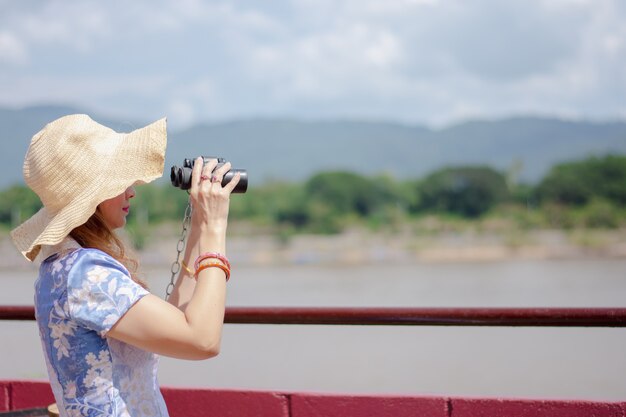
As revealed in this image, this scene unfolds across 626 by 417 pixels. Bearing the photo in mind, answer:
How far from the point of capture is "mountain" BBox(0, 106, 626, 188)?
167375 mm

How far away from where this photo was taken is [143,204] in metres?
54.2

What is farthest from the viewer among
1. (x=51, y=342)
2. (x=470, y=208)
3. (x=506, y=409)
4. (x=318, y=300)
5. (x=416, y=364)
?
(x=470, y=208)

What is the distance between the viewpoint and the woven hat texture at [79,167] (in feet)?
3.92

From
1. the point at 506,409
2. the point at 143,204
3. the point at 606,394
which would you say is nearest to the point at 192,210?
the point at 506,409

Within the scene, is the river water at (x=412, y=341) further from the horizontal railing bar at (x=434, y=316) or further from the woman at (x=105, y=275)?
the woman at (x=105, y=275)

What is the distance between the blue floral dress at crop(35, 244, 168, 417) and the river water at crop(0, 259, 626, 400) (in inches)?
745

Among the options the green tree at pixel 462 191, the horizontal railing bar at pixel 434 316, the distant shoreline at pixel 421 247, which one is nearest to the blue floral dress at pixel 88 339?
the horizontal railing bar at pixel 434 316

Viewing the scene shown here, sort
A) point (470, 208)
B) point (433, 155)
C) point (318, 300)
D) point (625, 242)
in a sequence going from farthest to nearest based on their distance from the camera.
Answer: point (433, 155)
point (470, 208)
point (625, 242)
point (318, 300)

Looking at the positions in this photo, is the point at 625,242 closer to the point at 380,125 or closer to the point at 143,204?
the point at 143,204

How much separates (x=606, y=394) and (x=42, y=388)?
26.9 meters

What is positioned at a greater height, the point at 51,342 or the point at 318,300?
the point at 51,342

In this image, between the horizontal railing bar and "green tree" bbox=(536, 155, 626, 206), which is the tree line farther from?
the horizontal railing bar

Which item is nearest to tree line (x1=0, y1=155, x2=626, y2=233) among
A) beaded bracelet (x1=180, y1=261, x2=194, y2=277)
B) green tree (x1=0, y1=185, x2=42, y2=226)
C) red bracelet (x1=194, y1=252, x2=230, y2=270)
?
green tree (x1=0, y1=185, x2=42, y2=226)

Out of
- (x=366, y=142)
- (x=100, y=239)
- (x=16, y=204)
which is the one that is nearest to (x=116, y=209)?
(x=100, y=239)
